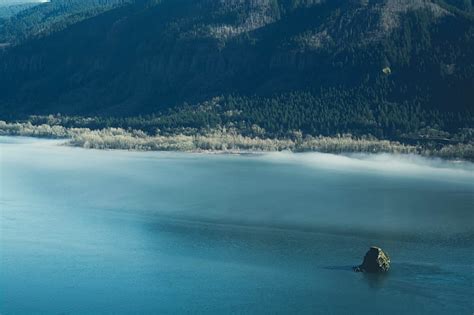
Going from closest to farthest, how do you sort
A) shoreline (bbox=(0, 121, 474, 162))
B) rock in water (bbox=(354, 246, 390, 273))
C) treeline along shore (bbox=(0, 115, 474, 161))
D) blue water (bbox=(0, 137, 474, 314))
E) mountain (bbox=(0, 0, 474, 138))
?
blue water (bbox=(0, 137, 474, 314))
rock in water (bbox=(354, 246, 390, 273))
shoreline (bbox=(0, 121, 474, 162))
treeline along shore (bbox=(0, 115, 474, 161))
mountain (bbox=(0, 0, 474, 138))

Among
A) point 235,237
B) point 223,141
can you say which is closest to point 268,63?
point 223,141

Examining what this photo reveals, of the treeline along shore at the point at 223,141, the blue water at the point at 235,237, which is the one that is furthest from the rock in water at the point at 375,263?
the treeline along shore at the point at 223,141

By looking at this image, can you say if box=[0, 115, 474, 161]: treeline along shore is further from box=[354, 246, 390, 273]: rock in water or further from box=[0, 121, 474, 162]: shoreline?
box=[354, 246, 390, 273]: rock in water

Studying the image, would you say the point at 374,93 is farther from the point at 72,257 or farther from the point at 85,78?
the point at 72,257

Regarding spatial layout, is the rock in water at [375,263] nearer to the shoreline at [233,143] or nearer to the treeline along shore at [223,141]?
the shoreline at [233,143]

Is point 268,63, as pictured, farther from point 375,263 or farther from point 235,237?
point 375,263

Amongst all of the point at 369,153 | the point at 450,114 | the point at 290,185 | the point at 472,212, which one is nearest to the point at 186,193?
the point at 290,185

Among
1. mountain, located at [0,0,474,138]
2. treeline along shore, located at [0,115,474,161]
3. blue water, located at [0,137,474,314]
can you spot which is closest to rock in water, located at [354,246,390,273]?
blue water, located at [0,137,474,314]
